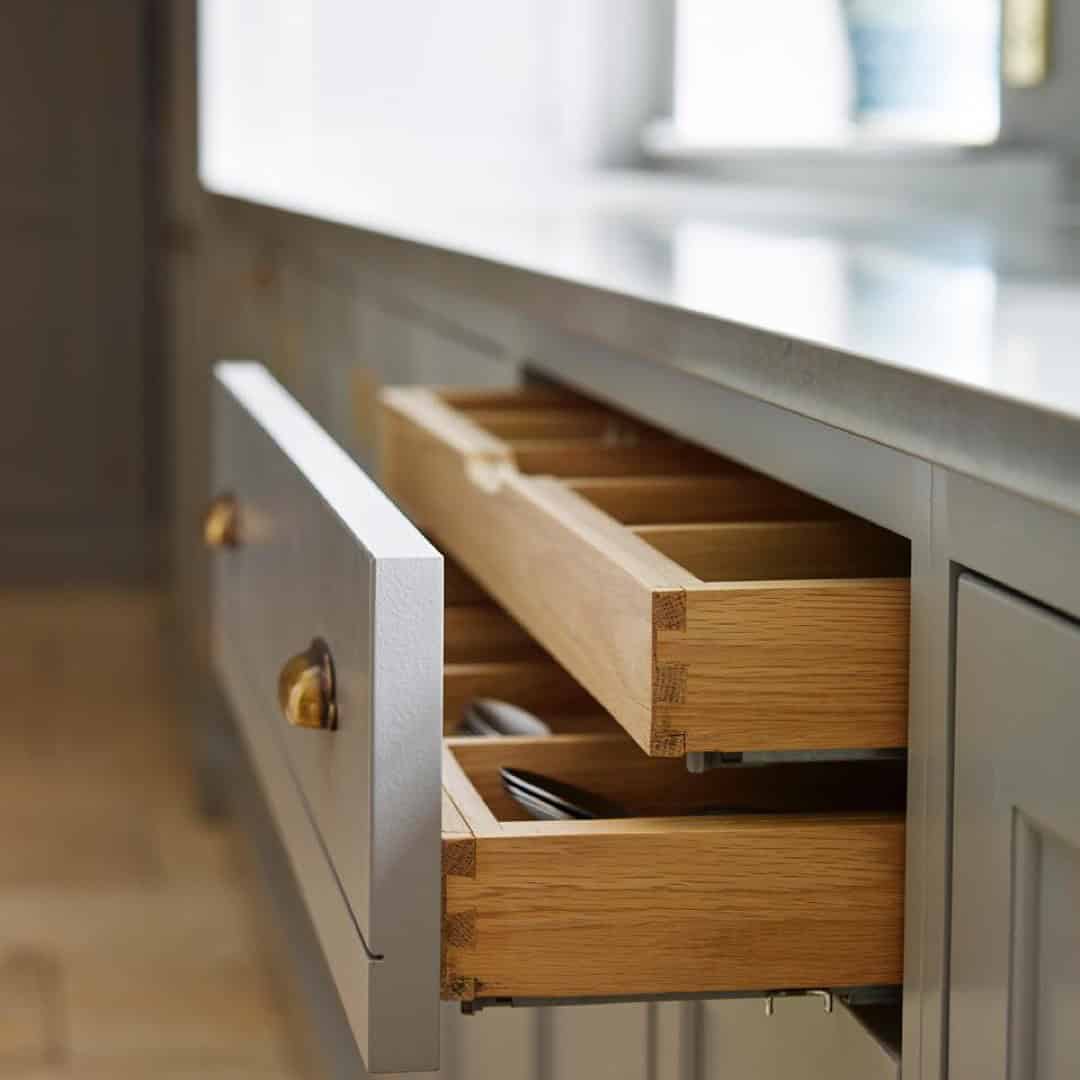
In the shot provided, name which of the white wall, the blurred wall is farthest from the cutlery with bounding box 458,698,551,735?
the blurred wall

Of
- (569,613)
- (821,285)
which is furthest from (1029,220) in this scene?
(569,613)

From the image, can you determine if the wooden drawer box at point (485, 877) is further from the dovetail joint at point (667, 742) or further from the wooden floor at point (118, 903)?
the wooden floor at point (118, 903)

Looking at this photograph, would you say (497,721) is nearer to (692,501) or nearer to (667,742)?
(692,501)

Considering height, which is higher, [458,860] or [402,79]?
[402,79]

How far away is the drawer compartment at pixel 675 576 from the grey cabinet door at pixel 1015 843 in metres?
0.06

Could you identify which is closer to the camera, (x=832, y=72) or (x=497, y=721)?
(x=497, y=721)

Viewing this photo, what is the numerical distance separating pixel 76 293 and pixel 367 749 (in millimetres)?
4103

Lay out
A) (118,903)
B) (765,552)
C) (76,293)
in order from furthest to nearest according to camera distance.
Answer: (76,293), (118,903), (765,552)

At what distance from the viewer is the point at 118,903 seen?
265 cm

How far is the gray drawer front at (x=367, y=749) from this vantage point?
2.33 feet

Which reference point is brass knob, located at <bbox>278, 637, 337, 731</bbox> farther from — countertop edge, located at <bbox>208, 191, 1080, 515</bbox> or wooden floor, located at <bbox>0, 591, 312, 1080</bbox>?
wooden floor, located at <bbox>0, 591, 312, 1080</bbox>

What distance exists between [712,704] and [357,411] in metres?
0.84

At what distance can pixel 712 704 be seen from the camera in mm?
728

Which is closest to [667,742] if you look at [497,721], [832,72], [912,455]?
[912,455]
